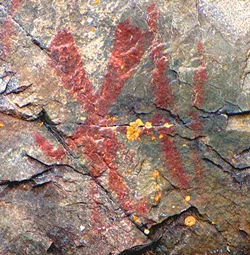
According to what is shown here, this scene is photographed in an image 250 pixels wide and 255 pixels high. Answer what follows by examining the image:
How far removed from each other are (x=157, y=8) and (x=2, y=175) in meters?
1.11

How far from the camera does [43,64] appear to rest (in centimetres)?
222

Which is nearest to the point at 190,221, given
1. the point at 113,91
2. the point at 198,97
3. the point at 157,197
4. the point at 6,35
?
the point at 157,197

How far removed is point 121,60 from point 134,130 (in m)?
0.35

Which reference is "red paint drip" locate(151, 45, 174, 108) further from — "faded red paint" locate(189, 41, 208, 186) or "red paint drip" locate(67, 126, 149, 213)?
"red paint drip" locate(67, 126, 149, 213)

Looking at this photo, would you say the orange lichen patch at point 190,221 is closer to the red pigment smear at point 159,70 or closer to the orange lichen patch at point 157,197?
the orange lichen patch at point 157,197

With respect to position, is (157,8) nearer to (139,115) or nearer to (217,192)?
(139,115)

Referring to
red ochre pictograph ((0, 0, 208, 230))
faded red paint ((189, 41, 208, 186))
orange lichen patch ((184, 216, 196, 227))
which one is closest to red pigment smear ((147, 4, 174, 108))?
red ochre pictograph ((0, 0, 208, 230))

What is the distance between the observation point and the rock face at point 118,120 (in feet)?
7.27

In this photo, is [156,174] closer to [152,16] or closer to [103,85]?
[103,85]

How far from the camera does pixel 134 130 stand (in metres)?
2.28

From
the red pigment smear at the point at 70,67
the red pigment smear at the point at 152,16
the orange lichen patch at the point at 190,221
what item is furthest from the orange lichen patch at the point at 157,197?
the red pigment smear at the point at 152,16

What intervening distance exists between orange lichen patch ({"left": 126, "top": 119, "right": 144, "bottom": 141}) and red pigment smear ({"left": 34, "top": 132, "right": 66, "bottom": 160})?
0.34 metres

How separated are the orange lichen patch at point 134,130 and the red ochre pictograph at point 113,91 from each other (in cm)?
7

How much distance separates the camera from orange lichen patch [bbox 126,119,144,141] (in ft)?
7.48
